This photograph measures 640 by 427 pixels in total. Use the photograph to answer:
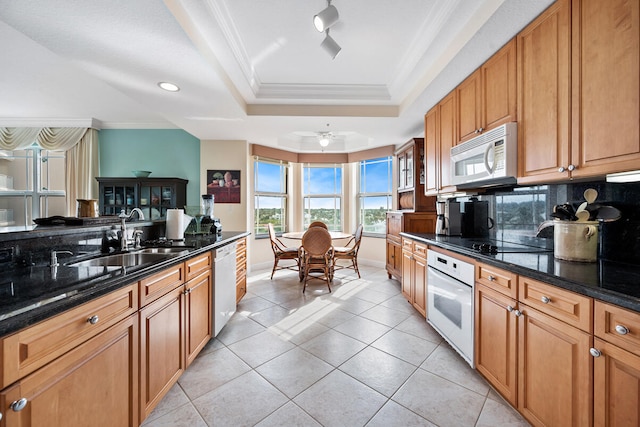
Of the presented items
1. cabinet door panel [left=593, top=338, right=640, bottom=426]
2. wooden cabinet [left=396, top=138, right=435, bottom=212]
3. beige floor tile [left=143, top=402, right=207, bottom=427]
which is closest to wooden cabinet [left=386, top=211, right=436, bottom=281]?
wooden cabinet [left=396, top=138, right=435, bottom=212]

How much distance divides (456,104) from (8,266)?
137 inches

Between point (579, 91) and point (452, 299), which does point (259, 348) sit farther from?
point (579, 91)

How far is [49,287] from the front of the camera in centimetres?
103

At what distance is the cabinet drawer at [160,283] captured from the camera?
1.38 metres

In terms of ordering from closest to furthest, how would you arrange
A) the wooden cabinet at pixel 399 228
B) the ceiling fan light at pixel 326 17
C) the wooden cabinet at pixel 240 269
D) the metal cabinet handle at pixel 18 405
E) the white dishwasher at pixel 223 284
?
the metal cabinet handle at pixel 18 405 < the ceiling fan light at pixel 326 17 < the white dishwasher at pixel 223 284 < the wooden cabinet at pixel 240 269 < the wooden cabinet at pixel 399 228

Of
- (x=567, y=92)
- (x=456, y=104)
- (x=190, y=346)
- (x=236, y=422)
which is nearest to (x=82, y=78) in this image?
(x=190, y=346)

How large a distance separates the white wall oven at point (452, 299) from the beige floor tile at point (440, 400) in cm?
26

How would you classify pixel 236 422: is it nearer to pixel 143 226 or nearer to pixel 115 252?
pixel 115 252

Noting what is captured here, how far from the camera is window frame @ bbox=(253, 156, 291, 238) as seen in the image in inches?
202

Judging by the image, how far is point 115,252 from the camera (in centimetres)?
196

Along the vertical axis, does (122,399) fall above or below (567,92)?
below

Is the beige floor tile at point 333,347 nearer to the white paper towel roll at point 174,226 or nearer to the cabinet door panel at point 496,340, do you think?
the cabinet door panel at point 496,340

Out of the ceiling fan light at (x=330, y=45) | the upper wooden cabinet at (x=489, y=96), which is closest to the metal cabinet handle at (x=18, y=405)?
the ceiling fan light at (x=330, y=45)

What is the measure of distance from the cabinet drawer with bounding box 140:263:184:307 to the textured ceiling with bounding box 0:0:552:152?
1.62 m
